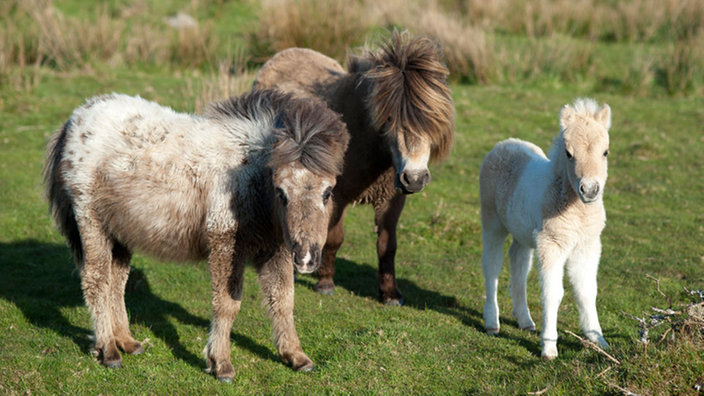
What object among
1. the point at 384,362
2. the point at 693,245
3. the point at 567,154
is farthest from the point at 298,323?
the point at 693,245

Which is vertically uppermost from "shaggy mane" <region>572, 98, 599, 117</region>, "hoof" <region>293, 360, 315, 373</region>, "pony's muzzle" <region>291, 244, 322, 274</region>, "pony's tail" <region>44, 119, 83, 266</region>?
"shaggy mane" <region>572, 98, 599, 117</region>

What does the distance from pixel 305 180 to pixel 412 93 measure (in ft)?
6.62

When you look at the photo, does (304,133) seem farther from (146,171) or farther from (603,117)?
(603,117)

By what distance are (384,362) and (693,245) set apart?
525 centimetres

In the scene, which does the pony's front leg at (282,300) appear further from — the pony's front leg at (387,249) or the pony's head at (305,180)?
the pony's front leg at (387,249)

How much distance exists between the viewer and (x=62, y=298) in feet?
23.6

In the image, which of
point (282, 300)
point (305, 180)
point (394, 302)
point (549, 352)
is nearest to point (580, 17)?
point (394, 302)

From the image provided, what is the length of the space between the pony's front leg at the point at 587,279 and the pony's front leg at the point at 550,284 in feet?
0.43

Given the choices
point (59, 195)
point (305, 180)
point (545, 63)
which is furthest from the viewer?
point (545, 63)

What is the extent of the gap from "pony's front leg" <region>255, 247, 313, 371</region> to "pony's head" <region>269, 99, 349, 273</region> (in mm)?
645

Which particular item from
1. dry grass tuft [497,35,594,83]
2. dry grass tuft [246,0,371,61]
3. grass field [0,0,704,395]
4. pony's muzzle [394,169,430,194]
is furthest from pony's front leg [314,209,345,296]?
dry grass tuft [497,35,594,83]

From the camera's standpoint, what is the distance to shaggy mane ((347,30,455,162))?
6.28 meters

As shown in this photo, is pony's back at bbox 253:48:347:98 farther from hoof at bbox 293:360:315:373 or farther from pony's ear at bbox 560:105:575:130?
hoof at bbox 293:360:315:373

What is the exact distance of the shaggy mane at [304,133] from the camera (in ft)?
15.7
